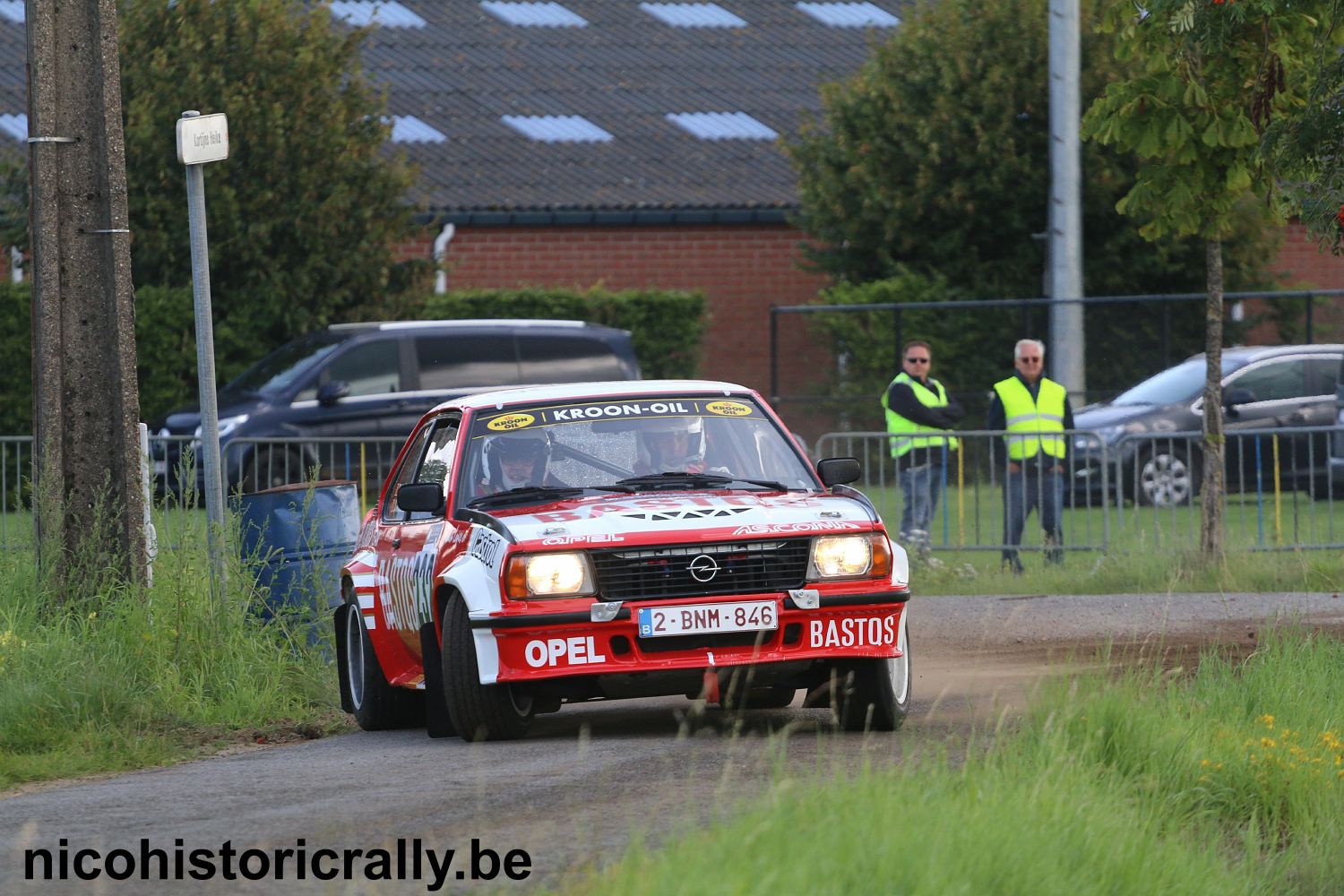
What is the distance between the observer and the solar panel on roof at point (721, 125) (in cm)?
3447

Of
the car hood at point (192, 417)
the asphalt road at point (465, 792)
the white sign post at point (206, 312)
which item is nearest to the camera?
the asphalt road at point (465, 792)

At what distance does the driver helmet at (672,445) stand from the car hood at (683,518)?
0.47 metres

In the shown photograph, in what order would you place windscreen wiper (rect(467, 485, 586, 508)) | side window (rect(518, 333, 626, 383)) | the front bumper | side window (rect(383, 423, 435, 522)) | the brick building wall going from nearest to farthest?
the front bumper
windscreen wiper (rect(467, 485, 586, 508))
side window (rect(383, 423, 435, 522))
side window (rect(518, 333, 626, 383))
the brick building wall

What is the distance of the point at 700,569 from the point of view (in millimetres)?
8477

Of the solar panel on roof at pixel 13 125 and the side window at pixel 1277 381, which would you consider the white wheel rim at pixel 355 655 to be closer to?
the side window at pixel 1277 381

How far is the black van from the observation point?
72.1 feet

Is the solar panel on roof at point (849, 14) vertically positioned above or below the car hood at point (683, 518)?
above

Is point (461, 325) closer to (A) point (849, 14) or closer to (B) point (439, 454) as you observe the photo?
(B) point (439, 454)

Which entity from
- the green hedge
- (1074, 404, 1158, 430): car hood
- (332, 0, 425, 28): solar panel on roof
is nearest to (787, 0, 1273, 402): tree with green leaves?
the green hedge

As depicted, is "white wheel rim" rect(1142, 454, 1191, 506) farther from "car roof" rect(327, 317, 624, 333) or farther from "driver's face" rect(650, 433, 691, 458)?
"driver's face" rect(650, 433, 691, 458)

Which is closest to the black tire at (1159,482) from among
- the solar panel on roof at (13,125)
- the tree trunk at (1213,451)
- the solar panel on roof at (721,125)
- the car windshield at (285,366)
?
the tree trunk at (1213,451)

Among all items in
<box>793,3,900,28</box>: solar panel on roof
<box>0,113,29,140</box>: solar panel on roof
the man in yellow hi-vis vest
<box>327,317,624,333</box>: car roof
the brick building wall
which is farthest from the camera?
<box>793,3,900,28</box>: solar panel on roof

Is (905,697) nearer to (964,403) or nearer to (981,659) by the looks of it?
(981,659)

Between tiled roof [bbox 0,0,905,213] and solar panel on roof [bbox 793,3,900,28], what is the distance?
0.77ft
